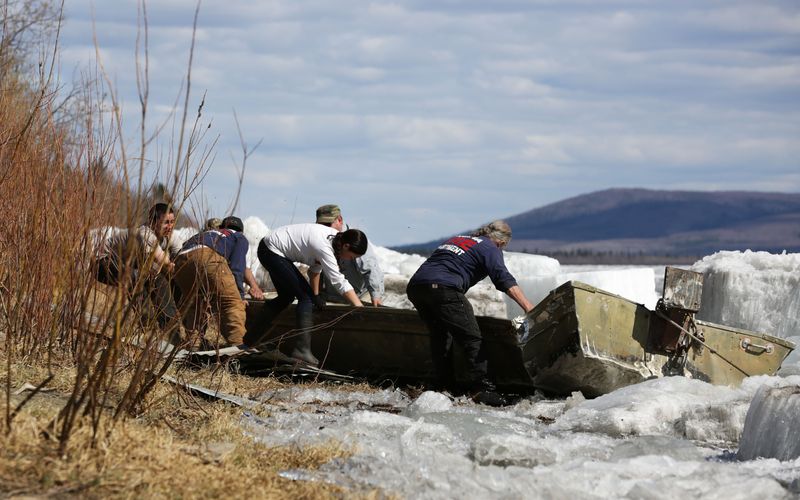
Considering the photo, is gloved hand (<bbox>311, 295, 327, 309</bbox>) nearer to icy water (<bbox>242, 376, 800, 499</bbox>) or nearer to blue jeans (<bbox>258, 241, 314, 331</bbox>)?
blue jeans (<bbox>258, 241, 314, 331</bbox>)

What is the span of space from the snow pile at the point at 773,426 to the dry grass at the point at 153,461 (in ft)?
8.76

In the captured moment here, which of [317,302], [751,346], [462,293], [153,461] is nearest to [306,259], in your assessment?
[317,302]

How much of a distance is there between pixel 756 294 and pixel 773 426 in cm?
622

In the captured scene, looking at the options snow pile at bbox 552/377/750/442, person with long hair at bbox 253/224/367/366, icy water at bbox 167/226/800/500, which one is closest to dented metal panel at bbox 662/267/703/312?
icy water at bbox 167/226/800/500

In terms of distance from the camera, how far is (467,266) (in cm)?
932

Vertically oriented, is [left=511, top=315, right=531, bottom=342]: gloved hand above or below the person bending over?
below

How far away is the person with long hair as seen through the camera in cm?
957

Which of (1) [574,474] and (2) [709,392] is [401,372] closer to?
(2) [709,392]

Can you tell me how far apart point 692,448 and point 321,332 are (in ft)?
14.0

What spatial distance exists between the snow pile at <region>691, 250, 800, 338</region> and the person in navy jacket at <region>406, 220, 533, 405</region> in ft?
14.3

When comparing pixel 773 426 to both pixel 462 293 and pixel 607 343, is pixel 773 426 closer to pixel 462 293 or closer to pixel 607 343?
pixel 607 343

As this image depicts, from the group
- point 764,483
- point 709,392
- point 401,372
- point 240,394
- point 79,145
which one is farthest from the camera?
point 401,372

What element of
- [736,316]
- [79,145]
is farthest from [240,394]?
[736,316]

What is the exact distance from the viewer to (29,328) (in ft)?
24.6
